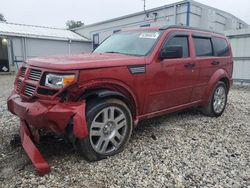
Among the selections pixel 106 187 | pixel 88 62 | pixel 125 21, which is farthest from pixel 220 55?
pixel 125 21

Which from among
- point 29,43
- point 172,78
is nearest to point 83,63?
point 172,78

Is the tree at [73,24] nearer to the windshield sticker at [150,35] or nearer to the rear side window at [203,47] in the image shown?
the rear side window at [203,47]

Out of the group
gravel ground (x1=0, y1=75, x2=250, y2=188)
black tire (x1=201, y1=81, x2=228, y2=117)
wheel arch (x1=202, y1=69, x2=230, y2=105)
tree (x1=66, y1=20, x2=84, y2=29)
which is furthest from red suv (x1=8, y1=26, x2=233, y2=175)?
tree (x1=66, y1=20, x2=84, y2=29)

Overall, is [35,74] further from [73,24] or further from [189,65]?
[73,24]

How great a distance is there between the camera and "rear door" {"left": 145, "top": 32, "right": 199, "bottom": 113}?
3846 mm

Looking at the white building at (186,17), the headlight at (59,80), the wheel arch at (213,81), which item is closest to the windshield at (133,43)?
the headlight at (59,80)

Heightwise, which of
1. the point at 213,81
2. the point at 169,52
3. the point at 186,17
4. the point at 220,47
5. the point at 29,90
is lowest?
the point at 213,81

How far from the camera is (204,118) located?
17.7 ft

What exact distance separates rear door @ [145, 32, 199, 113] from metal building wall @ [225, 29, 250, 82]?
7505mm

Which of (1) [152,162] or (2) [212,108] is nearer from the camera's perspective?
(1) [152,162]

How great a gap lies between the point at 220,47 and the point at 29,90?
14.0 ft

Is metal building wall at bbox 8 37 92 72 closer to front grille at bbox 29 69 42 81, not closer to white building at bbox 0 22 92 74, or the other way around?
white building at bbox 0 22 92 74

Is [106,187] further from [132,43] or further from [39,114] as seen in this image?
[132,43]

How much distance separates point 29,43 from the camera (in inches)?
780
